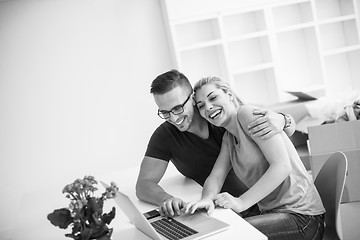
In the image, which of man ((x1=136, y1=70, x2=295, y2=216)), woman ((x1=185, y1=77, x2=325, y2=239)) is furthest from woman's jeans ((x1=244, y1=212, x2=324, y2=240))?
man ((x1=136, y1=70, x2=295, y2=216))

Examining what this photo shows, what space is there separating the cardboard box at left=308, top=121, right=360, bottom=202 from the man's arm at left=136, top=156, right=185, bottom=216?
0.73m

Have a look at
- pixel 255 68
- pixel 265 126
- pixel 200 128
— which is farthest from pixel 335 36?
pixel 265 126

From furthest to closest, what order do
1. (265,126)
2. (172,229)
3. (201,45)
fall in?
(201,45) → (265,126) → (172,229)

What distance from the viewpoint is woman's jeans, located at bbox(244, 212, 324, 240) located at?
2.12m

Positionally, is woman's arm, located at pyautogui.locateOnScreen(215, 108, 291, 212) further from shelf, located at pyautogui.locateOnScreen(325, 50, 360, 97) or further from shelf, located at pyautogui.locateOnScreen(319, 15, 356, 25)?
shelf, located at pyautogui.locateOnScreen(325, 50, 360, 97)

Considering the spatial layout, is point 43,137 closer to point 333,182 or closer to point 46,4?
point 46,4

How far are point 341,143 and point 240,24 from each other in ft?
8.90

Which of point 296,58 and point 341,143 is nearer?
point 341,143

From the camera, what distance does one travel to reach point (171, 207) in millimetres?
2088

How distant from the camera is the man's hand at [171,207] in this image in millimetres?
2078

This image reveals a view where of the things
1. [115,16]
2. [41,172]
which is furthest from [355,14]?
[41,172]

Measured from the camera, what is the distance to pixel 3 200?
4934 mm

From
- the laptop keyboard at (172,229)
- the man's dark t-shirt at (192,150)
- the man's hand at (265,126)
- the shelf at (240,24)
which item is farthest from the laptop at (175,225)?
the shelf at (240,24)

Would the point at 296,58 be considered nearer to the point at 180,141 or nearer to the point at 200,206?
the point at 180,141
